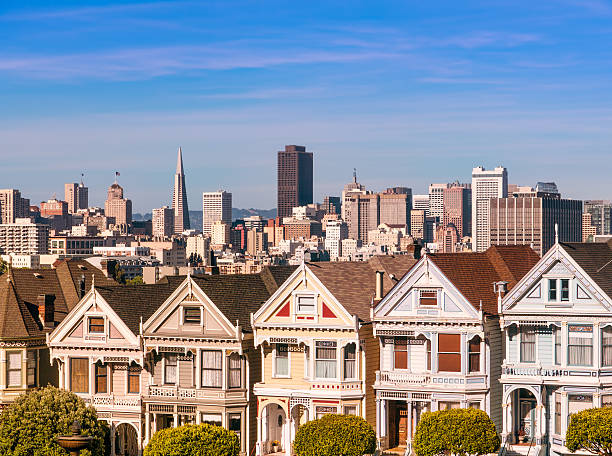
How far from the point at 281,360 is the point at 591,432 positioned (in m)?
13.8

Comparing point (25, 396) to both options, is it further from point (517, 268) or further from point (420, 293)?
point (517, 268)

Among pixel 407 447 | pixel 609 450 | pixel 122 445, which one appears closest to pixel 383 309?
pixel 407 447

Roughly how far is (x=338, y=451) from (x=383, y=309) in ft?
19.7

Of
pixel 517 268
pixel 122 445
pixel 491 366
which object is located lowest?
pixel 122 445

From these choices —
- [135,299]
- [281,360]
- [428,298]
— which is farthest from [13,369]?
[428,298]

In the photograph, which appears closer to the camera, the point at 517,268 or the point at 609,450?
the point at 609,450

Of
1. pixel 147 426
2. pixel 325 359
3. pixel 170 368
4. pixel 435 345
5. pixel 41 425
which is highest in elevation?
pixel 435 345

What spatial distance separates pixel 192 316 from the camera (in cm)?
5803

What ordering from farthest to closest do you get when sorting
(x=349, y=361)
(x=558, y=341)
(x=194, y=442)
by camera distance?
(x=349, y=361) < (x=194, y=442) < (x=558, y=341)

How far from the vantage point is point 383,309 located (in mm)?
54656

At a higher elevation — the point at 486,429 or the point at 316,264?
the point at 316,264

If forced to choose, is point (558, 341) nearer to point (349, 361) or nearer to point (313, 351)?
point (349, 361)

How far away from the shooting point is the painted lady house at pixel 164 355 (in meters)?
57.2

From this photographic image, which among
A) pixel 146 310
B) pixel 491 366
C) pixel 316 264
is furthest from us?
pixel 146 310
